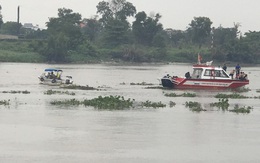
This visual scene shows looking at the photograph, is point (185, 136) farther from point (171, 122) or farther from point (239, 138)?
point (171, 122)

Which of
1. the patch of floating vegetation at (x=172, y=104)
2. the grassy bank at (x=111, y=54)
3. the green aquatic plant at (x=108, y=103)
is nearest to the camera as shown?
the green aquatic plant at (x=108, y=103)

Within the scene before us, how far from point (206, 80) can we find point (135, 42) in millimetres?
106603

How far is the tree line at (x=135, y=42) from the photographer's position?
13446 centimetres

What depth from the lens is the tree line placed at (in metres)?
134

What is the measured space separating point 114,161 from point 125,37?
132 metres

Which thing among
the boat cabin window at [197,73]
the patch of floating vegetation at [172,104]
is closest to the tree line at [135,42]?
the boat cabin window at [197,73]

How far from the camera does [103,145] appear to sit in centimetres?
2222

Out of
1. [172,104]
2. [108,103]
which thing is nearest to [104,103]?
[108,103]

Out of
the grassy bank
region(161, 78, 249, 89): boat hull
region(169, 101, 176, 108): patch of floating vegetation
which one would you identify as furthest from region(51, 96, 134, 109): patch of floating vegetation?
the grassy bank

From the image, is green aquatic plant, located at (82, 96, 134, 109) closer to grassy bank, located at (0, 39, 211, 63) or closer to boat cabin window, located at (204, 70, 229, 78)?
boat cabin window, located at (204, 70, 229, 78)

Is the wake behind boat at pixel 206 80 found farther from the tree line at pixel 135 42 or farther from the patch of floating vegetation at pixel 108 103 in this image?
the tree line at pixel 135 42

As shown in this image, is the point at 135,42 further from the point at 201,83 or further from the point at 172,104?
the point at 172,104

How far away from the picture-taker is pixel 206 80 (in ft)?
169

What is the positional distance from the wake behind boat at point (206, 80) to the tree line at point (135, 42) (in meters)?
77.2
